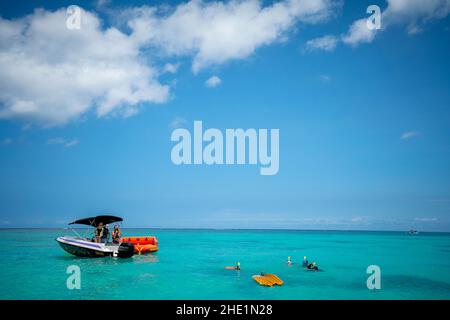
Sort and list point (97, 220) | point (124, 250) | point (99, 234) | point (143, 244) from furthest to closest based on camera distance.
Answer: point (143, 244), point (99, 234), point (97, 220), point (124, 250)

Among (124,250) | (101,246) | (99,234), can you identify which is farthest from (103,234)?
(124,250)

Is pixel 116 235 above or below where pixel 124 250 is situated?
above

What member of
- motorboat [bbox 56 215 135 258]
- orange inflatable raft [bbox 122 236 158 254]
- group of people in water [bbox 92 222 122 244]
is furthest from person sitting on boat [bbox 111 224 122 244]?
orange inflatable raft [bbox 122 236 158 254]

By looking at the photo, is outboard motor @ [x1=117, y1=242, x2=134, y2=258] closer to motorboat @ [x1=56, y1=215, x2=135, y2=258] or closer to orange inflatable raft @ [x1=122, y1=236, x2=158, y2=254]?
motorboat @ [x1=56, y1=215, x2=135, y2=258]

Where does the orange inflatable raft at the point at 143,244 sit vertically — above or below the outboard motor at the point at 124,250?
below

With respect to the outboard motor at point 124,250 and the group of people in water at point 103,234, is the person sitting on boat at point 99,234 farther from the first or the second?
the outboard motor at point 124,250

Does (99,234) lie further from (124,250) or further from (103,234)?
(124,250)

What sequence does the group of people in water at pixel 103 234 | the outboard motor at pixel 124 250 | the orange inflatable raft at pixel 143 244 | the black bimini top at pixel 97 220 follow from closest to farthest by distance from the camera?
the black bimini top at pixel 97 220
the outboard motor at pixel 124 250
the group of people in water at pixel 103 234
the orange inflatable raft at pixel 143 244

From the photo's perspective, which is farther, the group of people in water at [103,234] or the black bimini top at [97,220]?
the group of people in water at [103,234]

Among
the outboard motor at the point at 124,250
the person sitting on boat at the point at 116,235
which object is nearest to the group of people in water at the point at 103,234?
the person sitting on boat at the point at 116,235

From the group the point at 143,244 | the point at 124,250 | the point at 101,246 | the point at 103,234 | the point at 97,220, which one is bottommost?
the point at 143,244

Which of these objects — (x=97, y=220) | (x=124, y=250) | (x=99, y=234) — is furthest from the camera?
(x=99, y=234)

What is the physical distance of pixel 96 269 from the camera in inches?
957
